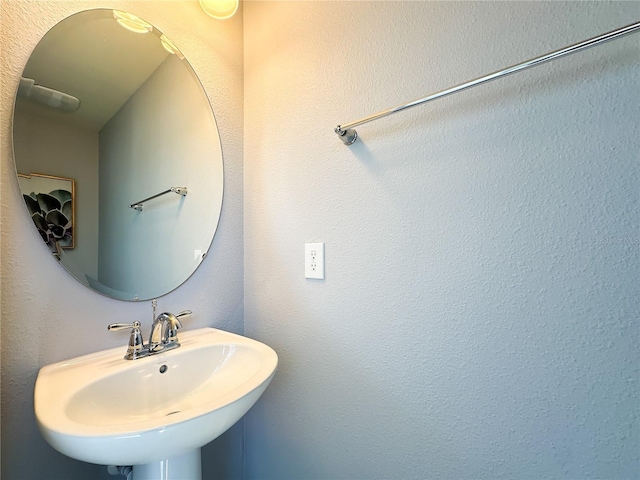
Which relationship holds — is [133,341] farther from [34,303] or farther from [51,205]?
[51,205]

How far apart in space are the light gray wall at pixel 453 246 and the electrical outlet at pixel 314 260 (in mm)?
29

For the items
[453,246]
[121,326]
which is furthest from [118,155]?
[453,246]

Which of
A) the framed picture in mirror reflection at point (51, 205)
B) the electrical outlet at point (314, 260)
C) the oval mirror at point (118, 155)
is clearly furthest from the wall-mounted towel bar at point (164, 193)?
the electrical outlet at point (314, 260)

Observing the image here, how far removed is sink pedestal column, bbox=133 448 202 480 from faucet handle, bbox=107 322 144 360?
27 centimetres

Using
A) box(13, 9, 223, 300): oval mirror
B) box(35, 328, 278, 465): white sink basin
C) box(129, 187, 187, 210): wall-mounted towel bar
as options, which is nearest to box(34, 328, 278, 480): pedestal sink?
box(35, 328, 278, 465): white sink basin

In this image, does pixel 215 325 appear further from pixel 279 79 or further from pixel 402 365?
Answer: pixel 279 79

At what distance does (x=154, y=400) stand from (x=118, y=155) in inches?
29.6

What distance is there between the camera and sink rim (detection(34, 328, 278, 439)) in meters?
0.47

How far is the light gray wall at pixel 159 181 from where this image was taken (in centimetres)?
85

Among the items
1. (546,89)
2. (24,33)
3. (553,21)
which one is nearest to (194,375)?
(24,33)

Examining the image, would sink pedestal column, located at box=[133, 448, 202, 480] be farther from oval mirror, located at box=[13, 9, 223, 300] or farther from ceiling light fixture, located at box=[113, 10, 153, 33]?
ceiling light fixture, located at box=[113, 10, 153, 33]

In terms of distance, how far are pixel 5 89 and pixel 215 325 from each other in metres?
0.88

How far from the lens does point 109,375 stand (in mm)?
674

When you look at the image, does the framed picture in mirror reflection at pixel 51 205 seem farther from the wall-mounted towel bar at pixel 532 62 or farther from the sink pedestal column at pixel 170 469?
the wall-mounted towel bar at pixel 532 62
